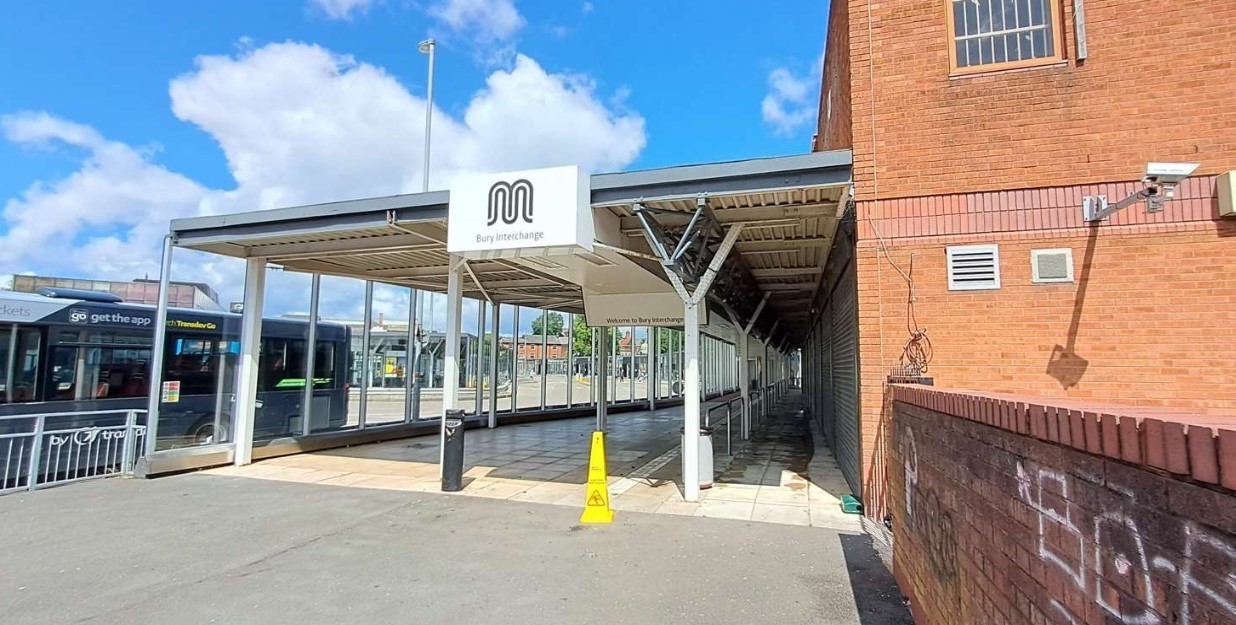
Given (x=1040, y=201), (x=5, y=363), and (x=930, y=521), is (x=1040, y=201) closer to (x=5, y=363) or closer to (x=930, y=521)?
(x=930, y=521)

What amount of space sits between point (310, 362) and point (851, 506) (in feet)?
35.3

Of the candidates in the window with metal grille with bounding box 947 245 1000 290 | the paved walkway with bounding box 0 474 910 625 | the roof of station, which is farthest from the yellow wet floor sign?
the window with metal grille with bounding box 947 245 1000 290

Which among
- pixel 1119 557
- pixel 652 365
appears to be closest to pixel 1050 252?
pixel 1119 557

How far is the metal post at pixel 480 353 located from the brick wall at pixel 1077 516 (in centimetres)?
1491

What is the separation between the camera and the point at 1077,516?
1900 millimetres

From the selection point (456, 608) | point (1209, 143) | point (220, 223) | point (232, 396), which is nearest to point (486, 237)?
point (456, 608)

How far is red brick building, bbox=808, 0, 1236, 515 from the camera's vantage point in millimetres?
5906

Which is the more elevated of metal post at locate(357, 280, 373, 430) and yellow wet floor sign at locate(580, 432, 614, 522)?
metal post at locate(357, 280, 373, 430)

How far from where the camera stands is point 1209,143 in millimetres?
5992

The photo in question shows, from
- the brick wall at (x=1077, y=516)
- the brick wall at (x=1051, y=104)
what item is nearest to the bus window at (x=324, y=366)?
the brick wall at (x=1051, y=104)

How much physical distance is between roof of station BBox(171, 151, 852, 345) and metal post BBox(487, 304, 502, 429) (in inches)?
168

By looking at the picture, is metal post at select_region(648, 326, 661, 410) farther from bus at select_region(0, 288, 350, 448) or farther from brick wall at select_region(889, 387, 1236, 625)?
brick wall at select_region(889, 387, 1236, 625)

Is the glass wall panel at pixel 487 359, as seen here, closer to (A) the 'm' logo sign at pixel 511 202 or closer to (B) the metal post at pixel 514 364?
(B) the metal post at pixel 514 364

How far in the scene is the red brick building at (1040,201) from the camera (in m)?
5.91
